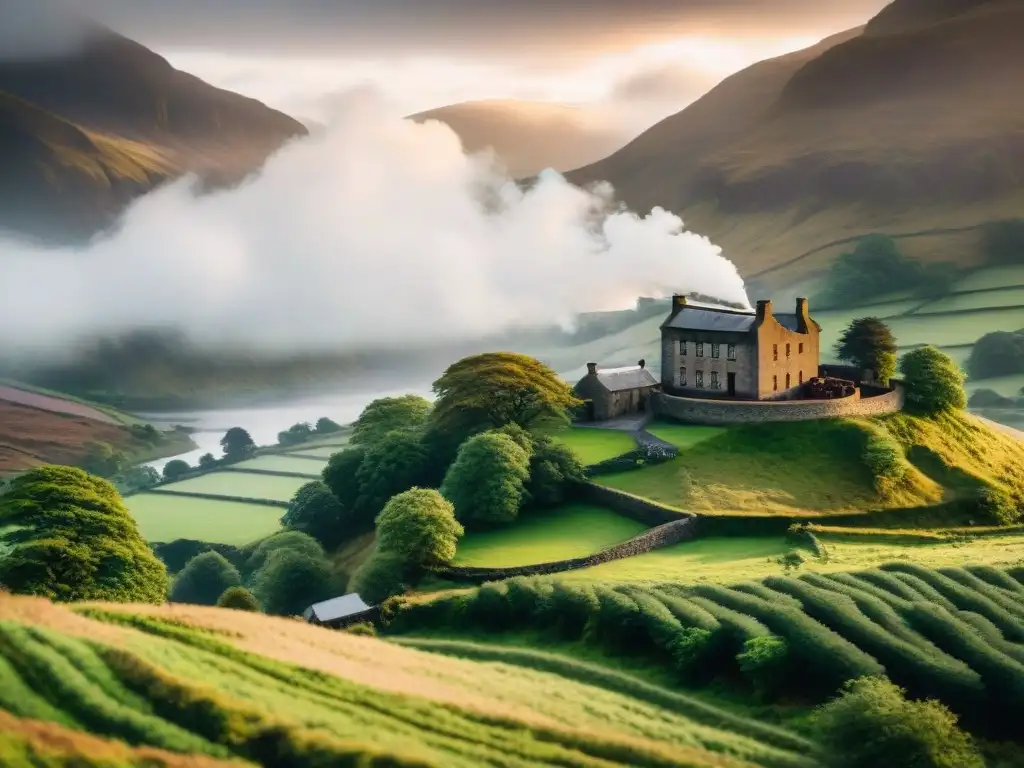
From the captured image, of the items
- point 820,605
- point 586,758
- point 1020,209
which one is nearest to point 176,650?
point 586,758

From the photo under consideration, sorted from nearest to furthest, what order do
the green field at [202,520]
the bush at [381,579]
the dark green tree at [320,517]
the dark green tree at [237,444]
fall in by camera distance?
the bush at [381,579] < the dark green tree at [320,517] < the green field at [202,520] < the dark green tree at [237,444]

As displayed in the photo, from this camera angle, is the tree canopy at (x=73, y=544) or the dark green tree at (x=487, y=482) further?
the dark green tree at (x=487, y=482)

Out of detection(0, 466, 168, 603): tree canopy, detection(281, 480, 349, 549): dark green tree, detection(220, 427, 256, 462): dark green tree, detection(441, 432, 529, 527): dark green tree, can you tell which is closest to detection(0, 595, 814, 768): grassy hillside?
detection(0, 466, 168, 603): tree canopy

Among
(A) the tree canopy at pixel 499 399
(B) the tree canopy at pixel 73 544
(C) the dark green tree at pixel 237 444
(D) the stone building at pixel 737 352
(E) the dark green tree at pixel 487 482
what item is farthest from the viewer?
(C) the dark green tree at pixel 237 444

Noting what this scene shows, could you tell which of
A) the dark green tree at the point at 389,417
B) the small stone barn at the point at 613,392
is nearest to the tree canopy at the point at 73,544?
the dark green tree at the point at 389,417

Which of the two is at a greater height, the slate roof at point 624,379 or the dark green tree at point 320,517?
the slate roof at point 624,379

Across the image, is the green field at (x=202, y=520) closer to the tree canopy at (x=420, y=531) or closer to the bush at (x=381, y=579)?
the tree canopy at (x=420, y=531)
